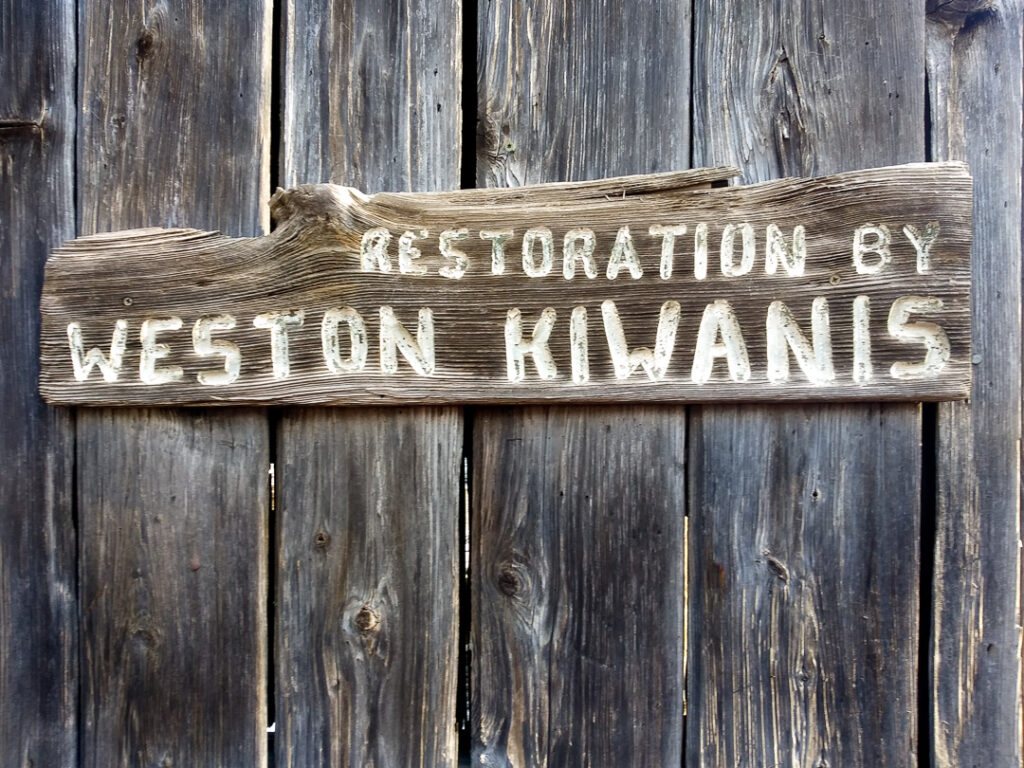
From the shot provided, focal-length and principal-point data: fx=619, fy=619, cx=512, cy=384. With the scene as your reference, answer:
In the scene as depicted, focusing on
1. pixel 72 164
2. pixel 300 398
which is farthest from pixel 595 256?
pixel 72 164

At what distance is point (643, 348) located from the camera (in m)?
0.80

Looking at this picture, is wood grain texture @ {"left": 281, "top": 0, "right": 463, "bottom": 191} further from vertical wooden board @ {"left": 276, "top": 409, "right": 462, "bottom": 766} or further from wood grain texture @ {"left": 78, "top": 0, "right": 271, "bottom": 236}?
vertical wooden board @ {"left": 276, "top": 409, "right": 462, "bottom": 766}

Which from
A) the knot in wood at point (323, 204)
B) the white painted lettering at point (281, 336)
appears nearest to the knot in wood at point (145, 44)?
the knot in wood at point (323, 204)

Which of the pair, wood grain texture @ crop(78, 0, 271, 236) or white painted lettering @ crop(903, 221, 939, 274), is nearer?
white painted lettering @ crop(903, 221, 939, 274)

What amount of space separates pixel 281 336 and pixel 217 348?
0.09 metres

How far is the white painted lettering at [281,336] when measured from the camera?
32.9 inches

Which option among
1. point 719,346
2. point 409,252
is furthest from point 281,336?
point 719,346

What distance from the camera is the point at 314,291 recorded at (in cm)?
83

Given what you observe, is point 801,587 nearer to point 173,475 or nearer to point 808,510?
point 808,510

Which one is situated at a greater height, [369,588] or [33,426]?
[33,426]

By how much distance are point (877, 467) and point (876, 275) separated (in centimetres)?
25

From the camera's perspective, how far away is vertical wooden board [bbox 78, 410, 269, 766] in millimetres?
873

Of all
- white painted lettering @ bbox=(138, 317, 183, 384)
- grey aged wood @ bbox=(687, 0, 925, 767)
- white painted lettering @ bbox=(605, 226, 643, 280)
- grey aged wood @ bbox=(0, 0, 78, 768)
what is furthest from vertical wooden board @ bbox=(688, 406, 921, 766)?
grey aged wood @ bbox=(0, 0, 78, 768)

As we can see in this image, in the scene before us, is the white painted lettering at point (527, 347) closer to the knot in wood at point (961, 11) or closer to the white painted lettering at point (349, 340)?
the white painted lettering at point (349, 340)
